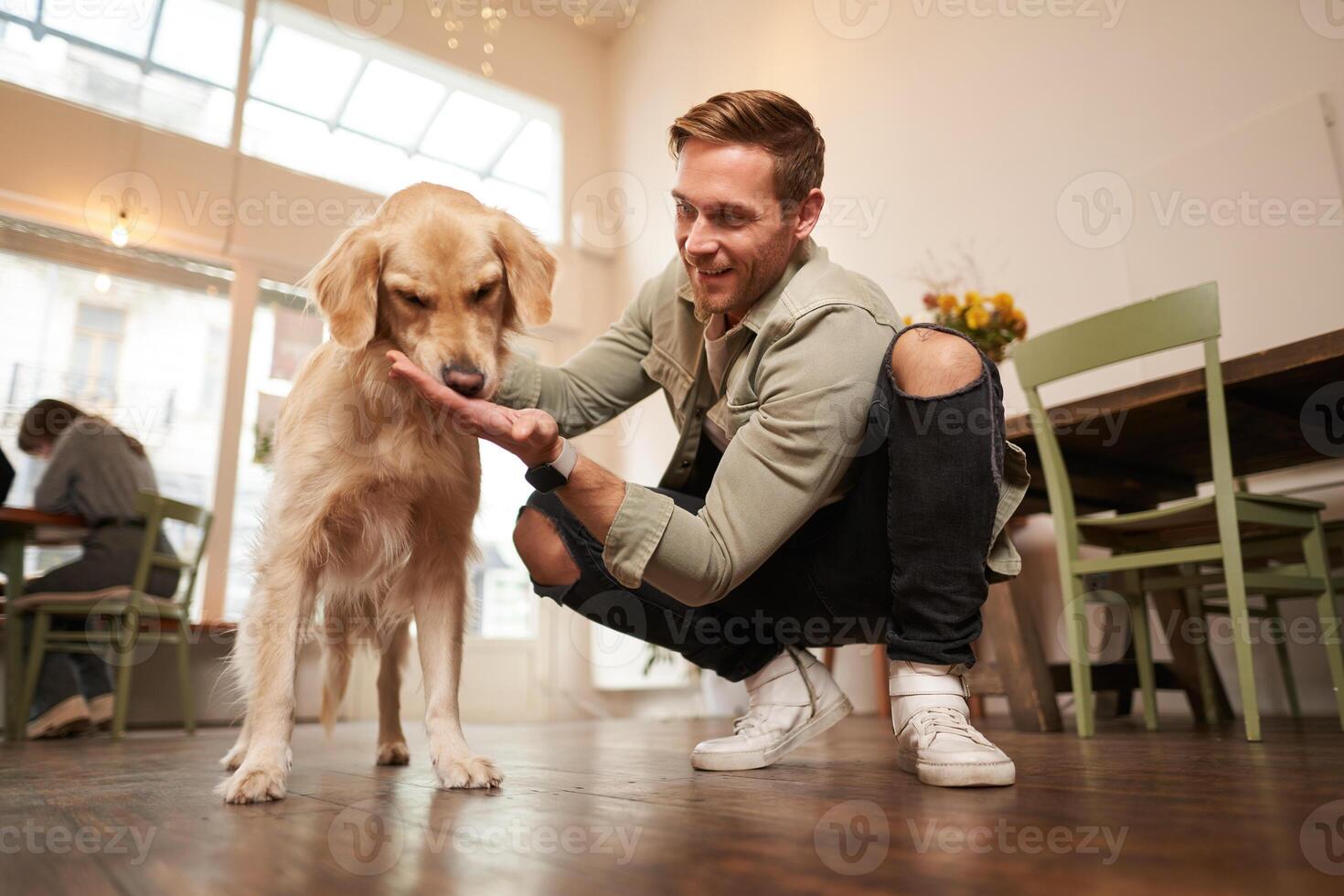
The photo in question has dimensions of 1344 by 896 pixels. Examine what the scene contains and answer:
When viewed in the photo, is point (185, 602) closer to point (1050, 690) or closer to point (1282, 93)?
point (1050, 690)

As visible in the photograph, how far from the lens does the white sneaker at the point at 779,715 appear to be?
1.41m

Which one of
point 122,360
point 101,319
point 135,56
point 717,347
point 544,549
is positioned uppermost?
point 135,56

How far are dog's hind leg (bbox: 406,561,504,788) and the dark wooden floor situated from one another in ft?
0.19

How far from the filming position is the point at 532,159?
6988mm

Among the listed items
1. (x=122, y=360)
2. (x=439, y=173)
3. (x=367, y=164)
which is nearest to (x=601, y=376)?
(x=122, y=360)

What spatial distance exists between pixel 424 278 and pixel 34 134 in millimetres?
4779

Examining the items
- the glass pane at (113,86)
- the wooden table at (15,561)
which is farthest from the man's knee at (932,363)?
the glass pane at (113,86)

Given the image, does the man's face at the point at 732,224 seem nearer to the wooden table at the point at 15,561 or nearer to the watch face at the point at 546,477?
the watch face at the point at 546,477

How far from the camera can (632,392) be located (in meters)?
1.69

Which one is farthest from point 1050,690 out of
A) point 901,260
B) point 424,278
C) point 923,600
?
point 901,260

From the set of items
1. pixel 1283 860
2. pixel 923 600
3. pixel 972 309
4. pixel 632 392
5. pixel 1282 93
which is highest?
pixel 1282 93

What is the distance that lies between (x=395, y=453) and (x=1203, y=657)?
2.63m

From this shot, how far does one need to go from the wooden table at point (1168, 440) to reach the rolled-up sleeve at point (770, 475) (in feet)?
3.71

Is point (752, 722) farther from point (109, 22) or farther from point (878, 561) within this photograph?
point (109, 22)
